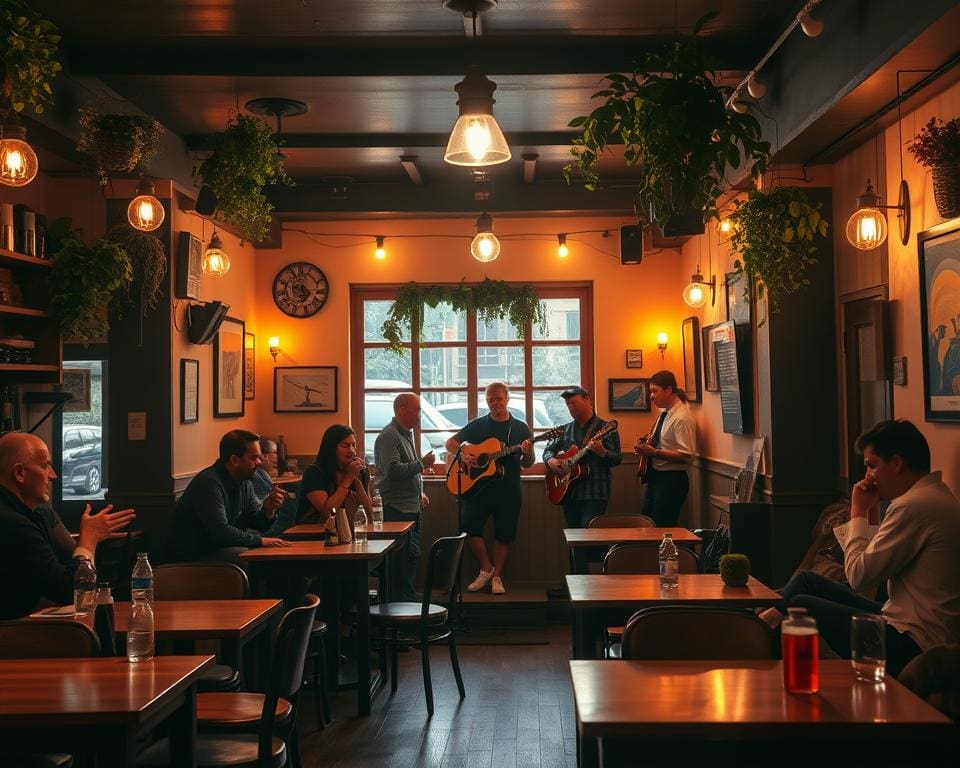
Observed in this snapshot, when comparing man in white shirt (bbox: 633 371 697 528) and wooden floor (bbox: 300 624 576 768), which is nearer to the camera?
wooden floor (bbox: 300 624 576 768)

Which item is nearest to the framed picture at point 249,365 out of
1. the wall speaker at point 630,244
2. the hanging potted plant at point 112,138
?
the wall speaker at point 630,244

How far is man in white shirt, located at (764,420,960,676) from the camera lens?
3938 millimetres

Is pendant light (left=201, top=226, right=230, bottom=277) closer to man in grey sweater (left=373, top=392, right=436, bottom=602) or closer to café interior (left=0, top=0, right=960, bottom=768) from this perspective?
café interior (left=0, top=0, right=960, bottom=768)

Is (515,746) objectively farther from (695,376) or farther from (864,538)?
(695,376)

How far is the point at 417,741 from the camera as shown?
538 centimetres

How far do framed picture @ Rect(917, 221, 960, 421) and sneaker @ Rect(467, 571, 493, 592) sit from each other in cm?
441

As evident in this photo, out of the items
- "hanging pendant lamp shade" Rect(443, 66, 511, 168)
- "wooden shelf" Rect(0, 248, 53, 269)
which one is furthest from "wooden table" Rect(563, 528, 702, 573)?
"wooden shelf" Rect(0, 248, 53, 269)

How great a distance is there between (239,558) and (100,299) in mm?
1870

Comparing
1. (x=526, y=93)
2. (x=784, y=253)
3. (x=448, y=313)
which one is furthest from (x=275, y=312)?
(x=784, y=253)

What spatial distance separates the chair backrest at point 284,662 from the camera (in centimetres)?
356

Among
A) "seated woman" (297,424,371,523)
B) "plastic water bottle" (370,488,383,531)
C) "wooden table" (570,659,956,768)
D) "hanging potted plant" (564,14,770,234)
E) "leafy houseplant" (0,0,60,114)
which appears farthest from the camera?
"plastic water bottle" (370,488,383,531)

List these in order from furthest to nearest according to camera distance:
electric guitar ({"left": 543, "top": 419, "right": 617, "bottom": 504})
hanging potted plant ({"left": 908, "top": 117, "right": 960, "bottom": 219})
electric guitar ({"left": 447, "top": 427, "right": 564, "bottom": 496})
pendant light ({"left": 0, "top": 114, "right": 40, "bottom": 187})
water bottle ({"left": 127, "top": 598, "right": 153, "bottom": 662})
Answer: electric guitar ({"left": 447, "top": 427, "right": 564, "bottom": 496})
electric guitar ({"left": 543, "top": 419, "right": 617, "bottom": 504})
hanging potted plant ({"left": 908, "top": 117, "right": 960, "bottom": 219})
pendant light ({"left": 0, "top": 114, "right": 40, "bottom": 187})
water bottle ({"left": 127, "top": 598, "right": 153, "bottom": 662})

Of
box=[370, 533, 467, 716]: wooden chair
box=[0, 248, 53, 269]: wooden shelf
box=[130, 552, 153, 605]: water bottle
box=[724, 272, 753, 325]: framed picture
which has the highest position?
box=[0, 248, 53, 269]: wooden shelf

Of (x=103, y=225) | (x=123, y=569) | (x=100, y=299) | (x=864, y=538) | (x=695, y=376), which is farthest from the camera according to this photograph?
(x=695, y=376)
